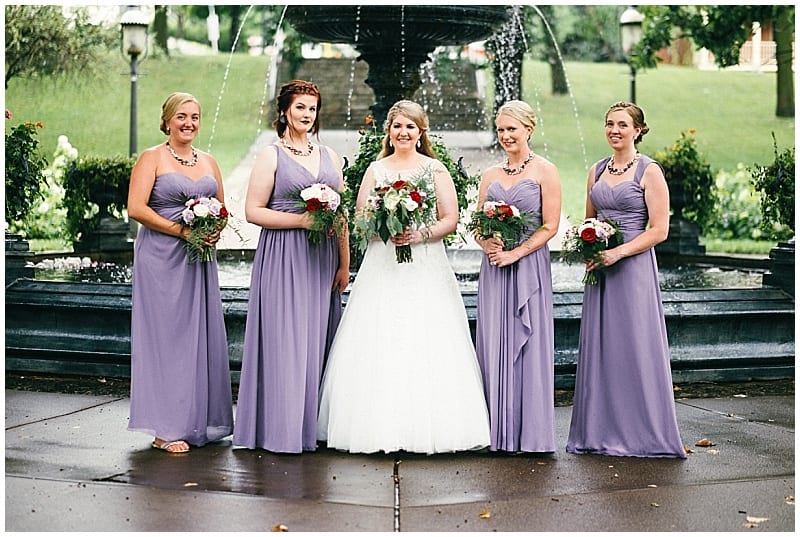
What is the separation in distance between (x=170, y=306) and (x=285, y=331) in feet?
2.47

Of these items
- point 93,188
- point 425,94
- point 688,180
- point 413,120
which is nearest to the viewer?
point 413,120

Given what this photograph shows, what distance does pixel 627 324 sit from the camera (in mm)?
7660

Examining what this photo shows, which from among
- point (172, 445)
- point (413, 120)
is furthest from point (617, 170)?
point (172, 445)

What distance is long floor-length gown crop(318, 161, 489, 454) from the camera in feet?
24.3

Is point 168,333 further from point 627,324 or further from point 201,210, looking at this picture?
point 627,324

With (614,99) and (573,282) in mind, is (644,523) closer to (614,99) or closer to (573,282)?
(573,282)

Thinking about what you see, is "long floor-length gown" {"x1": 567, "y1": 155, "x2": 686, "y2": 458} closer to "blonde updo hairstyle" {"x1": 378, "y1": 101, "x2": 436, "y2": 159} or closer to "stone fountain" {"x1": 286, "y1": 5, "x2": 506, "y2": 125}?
"blonde updo hairstyle" {"x1": 378, "y1": 101, "x2": 436, "y2": 159}

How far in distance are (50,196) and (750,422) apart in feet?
43.2

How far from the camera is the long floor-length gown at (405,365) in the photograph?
7395mm

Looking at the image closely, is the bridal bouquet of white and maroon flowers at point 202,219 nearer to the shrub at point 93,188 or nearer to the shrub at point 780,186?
the shrub at point 780,186

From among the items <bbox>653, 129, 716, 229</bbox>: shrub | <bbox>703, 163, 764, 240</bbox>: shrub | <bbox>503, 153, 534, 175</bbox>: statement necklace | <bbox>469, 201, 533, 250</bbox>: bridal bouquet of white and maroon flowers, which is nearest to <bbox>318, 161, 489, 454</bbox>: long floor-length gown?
<bbox>469, 201, 533, 250</bbox>: bridal bouquet of white and maroon flowers

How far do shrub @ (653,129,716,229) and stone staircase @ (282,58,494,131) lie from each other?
18.7 m

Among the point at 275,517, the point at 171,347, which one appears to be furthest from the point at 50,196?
the point at 275,517

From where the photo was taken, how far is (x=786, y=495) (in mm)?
6641
